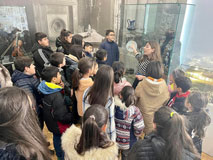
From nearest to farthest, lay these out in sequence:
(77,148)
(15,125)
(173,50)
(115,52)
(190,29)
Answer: (15,125) < (77,148) < (173,50) < (190,29) < (115,52)

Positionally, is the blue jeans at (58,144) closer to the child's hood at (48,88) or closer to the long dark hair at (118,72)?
the child's hood at (48,88)

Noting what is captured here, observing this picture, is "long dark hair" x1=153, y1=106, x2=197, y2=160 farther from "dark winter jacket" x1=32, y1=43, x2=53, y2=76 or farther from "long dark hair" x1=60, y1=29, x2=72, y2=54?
"long dark hair" x1=60, y1=29, x2=72, y2=54

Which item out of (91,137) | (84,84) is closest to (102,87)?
(84,84)

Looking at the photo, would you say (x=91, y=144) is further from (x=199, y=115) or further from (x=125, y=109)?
(x=199, y=115)

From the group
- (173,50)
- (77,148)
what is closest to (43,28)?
(173,50)

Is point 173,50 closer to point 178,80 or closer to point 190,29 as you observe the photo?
point 190,29

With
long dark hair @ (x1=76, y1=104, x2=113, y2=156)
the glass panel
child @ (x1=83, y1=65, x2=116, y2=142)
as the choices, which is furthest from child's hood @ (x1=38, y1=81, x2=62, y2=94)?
the glass panel

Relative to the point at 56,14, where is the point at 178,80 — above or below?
below

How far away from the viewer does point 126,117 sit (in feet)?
5.61

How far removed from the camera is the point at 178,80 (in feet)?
6.44

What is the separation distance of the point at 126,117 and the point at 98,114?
2.04 feet

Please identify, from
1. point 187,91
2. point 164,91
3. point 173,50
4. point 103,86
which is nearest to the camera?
point 103,86

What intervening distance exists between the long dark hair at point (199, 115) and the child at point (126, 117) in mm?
551

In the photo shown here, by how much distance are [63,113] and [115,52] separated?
247 cm
